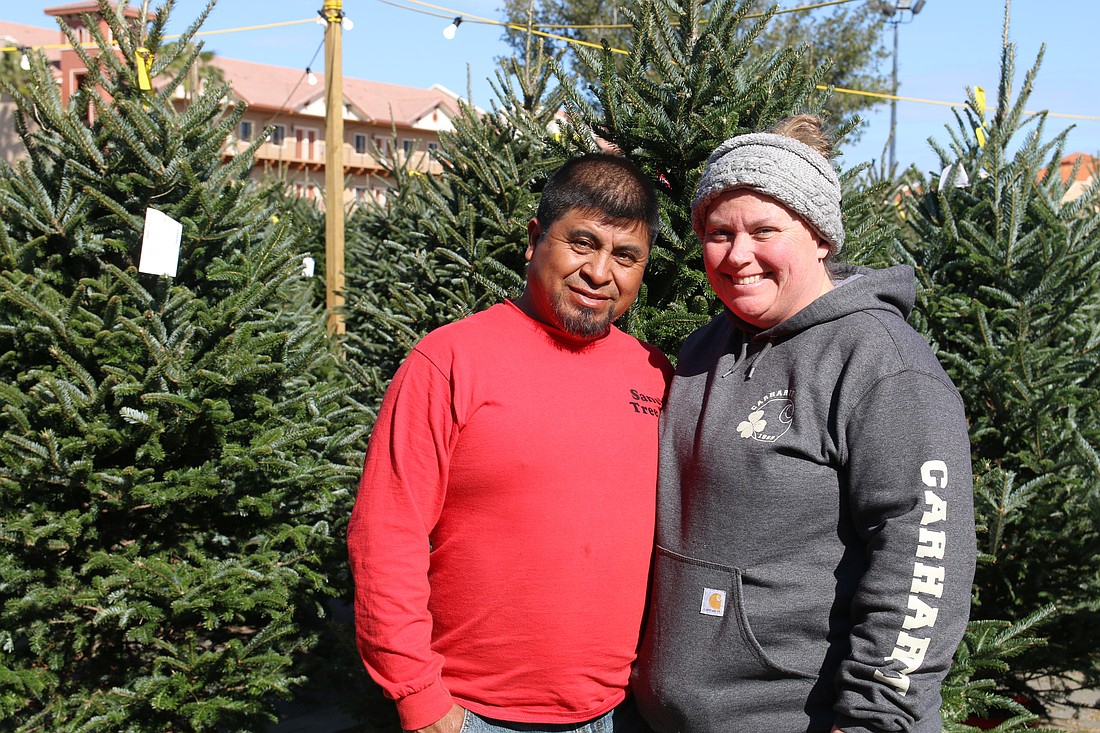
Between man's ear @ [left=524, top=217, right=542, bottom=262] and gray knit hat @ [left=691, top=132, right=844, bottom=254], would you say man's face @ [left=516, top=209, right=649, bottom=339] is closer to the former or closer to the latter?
man's ear @ [left=524, top=217, right=542, bottom=262]

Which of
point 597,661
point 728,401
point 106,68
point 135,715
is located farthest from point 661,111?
point 135,715

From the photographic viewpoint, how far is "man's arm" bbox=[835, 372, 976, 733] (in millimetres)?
1802

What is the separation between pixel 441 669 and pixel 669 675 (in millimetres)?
578

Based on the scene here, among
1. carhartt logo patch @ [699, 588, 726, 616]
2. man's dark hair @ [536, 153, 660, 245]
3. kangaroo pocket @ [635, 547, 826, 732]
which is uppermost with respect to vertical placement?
man's dark hair @ [536, 153, 660, 245]

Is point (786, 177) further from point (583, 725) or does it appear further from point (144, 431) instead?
point (144, 431)

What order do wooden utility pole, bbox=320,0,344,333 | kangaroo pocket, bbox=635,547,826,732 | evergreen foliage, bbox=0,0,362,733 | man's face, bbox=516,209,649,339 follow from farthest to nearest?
wooden utility pole, bbox=320,0,344,333, evergreen foliage, bbox=0,0,362,733, man's face, bbox=516,209,649,339, kangaroo pocket, bbox=635,547,826,732

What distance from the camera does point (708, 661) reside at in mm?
2104

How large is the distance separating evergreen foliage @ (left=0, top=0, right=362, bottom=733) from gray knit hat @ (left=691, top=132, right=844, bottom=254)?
2.18 m

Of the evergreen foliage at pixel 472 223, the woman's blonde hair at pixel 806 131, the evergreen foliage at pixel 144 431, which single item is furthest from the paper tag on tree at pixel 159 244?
the woman's blonde hair at pixel 806 131

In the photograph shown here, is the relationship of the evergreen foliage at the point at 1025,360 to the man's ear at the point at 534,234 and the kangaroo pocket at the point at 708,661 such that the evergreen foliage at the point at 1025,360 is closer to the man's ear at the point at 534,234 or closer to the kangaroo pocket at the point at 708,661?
the kangaroo pocket at the point at 708,661

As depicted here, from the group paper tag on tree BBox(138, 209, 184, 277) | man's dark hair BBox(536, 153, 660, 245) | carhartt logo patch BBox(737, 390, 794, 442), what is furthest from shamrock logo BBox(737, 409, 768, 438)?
paper tag on tree BBox(138, 209, 184, 277)

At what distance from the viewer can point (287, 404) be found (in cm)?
375

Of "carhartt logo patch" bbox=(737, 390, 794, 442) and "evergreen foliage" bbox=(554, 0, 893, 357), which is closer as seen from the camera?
"carhartt logo patch" bbox=(737, 390, 794, 442)

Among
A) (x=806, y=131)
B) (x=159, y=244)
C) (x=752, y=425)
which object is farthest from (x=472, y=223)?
(x=752, y=425)
